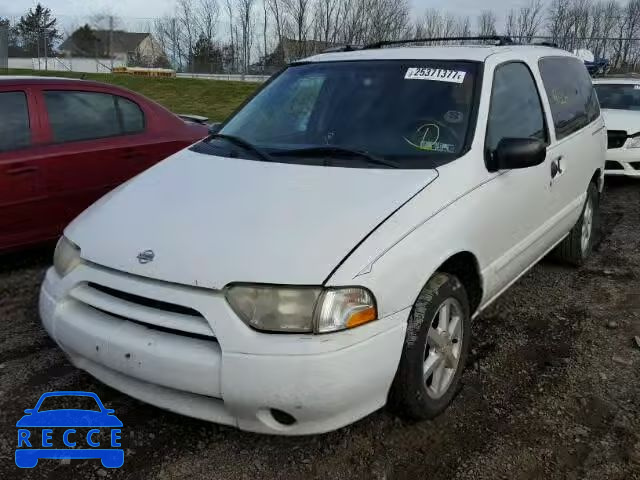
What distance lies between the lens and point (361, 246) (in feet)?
7.77

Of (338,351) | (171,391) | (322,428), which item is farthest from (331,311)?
(171,391)

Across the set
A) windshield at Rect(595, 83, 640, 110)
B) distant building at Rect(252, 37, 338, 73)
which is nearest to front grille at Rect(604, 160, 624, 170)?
windshield at Rect(595, 83, 640, 110)

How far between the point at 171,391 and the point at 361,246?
3.09ft

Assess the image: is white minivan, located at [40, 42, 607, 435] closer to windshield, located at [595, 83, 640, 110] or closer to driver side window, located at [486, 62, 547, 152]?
driver side window, located at [486, 62, 547, 152]

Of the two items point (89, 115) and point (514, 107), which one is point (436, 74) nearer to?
Answer: point (514, 107)

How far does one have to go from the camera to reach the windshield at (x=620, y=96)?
9078 mm

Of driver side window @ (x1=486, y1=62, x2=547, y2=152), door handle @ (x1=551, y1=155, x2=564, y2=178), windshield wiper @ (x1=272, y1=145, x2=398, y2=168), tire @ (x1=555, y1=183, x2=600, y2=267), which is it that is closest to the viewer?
windshield wiper @ (x1=272, y1=145, x2=398, y2=168)

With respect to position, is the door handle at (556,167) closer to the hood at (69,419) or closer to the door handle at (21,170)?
the hood at (69,419)

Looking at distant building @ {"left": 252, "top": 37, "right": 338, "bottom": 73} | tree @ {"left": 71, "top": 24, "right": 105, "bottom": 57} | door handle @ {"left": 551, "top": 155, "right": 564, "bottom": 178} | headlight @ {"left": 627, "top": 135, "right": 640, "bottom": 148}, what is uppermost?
distant building @ {"left": 252, "top": 37, "right": 338, "bottom": 73}

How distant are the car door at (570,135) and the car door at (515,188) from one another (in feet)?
0.67

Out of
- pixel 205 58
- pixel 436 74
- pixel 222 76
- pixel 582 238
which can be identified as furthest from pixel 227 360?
pixel 205 58

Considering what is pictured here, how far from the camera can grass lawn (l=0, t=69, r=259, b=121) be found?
2252cm

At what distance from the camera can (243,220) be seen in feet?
8.42

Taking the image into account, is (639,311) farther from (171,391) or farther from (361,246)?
(171,391)
